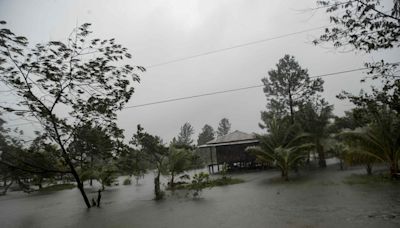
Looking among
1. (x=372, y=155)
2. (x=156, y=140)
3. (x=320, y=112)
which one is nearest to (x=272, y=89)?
(x=320, y=112)

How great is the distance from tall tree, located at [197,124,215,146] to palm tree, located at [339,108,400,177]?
141 ft

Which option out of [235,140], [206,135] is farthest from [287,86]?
[206,135]

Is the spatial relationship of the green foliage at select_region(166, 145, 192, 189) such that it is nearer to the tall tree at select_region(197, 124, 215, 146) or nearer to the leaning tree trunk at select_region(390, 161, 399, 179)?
the leaning tree trunk at select_region(390, 161, 399, 179)

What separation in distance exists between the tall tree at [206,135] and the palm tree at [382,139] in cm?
4306

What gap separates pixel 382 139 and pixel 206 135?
4578cm

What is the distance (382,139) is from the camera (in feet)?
30.3

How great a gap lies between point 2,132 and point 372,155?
529 inches

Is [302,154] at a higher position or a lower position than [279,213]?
higher

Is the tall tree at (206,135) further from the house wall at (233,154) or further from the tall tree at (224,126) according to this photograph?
the house wall at (233,154)

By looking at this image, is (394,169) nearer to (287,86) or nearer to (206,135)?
(287,86)

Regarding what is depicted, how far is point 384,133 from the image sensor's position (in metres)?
9.16

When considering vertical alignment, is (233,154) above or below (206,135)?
below

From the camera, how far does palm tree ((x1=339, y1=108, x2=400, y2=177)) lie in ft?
29.6

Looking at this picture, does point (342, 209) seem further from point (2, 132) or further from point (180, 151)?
point (2, 132)
